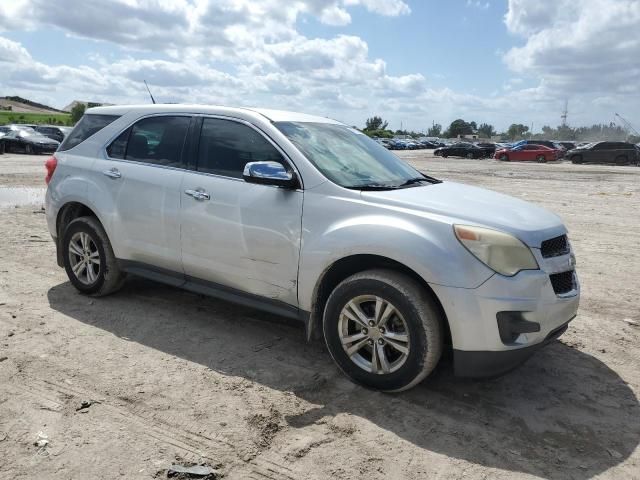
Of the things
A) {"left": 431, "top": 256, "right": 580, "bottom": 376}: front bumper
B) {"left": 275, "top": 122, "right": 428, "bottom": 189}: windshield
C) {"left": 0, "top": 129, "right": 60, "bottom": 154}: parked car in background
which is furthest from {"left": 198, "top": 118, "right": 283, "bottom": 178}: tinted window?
{"left": 0, "top": 129, "right": 60, "bottom": 154}: parked car in background

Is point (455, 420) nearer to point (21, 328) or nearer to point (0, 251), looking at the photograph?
point (21, 328)

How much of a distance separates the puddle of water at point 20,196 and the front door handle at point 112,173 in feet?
23.8

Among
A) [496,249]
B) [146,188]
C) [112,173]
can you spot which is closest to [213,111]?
[146,188]

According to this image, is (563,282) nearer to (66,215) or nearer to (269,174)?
(269,174)

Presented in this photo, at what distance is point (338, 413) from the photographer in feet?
11.2

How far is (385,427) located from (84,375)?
2062 mm

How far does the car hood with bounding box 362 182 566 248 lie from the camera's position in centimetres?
343

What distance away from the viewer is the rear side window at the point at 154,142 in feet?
15.4

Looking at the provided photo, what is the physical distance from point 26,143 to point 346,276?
94.3 feet

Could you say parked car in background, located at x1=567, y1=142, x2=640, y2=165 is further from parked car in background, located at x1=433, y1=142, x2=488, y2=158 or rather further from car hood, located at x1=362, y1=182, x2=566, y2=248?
car hood, located at x1=362, y1=182, x2=566, y2=248

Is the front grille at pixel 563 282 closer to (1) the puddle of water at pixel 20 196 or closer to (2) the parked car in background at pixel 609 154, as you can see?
(1) the puddle of water at pixel 20 196

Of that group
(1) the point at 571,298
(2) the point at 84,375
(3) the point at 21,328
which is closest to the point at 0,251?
(3) the point at 21,328

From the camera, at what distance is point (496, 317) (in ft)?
10.7

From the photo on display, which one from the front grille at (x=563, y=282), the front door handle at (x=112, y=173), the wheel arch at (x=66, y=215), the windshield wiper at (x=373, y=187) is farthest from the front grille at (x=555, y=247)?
the wheel arch at (x=66, y=215)
